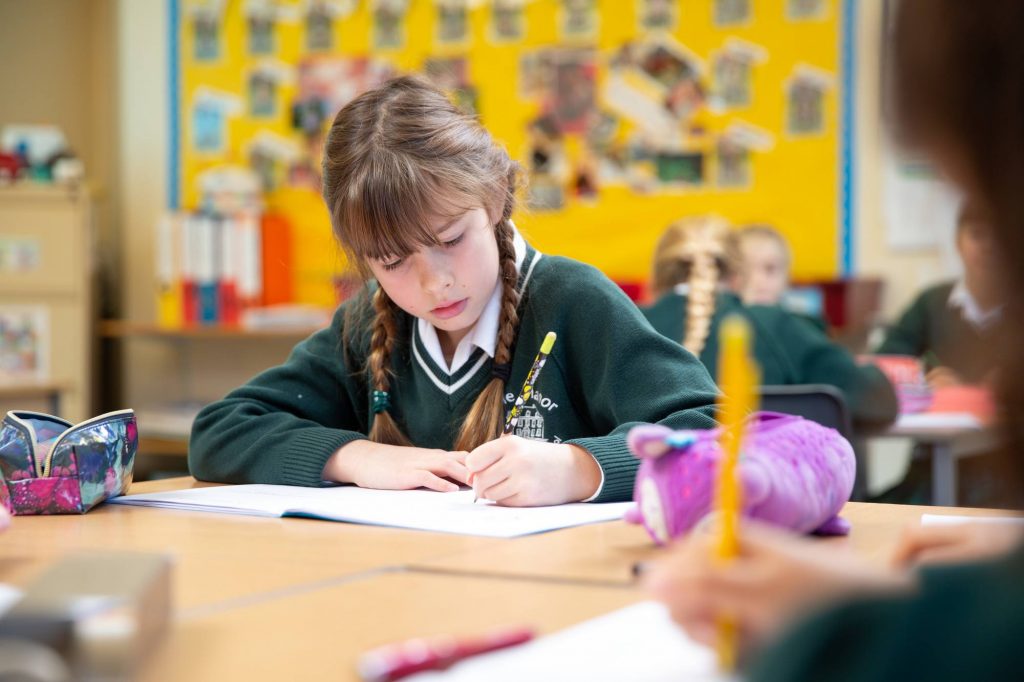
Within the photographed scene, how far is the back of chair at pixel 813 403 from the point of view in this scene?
216 cm

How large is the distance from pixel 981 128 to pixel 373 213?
92 cm

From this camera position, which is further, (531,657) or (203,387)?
(203,387)

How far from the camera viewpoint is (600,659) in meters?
0.56

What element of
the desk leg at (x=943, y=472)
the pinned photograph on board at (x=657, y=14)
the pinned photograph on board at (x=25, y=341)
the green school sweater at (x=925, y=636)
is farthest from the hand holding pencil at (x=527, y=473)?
the pinned photograph on board at (x=25, y=341)

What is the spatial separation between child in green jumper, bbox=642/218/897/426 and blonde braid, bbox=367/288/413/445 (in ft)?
3.13

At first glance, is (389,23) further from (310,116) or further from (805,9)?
(805,9)

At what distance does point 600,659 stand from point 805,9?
3298mm

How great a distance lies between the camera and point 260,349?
4.16 meters

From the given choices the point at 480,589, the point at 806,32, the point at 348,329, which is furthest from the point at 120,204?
the point at 480,589

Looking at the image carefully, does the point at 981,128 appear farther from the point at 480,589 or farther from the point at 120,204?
the point at 120,204

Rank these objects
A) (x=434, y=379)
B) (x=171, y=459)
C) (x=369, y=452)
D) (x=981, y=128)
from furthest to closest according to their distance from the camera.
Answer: (x=171, y=459) → (x=434, y=379) → (x=369, y=452) → (x=981, y=128)

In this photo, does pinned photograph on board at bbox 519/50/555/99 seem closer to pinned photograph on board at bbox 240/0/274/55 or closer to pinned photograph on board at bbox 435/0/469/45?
pinned photograph on board at bbox 435/0/469/45

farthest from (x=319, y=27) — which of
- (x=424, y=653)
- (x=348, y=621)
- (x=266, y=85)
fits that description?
(x=424, y=653)

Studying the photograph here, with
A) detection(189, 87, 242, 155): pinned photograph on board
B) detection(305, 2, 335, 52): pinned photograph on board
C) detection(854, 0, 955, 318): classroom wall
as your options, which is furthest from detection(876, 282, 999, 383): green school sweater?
detection(189, 87, 242, 155): pinned photograph on board
